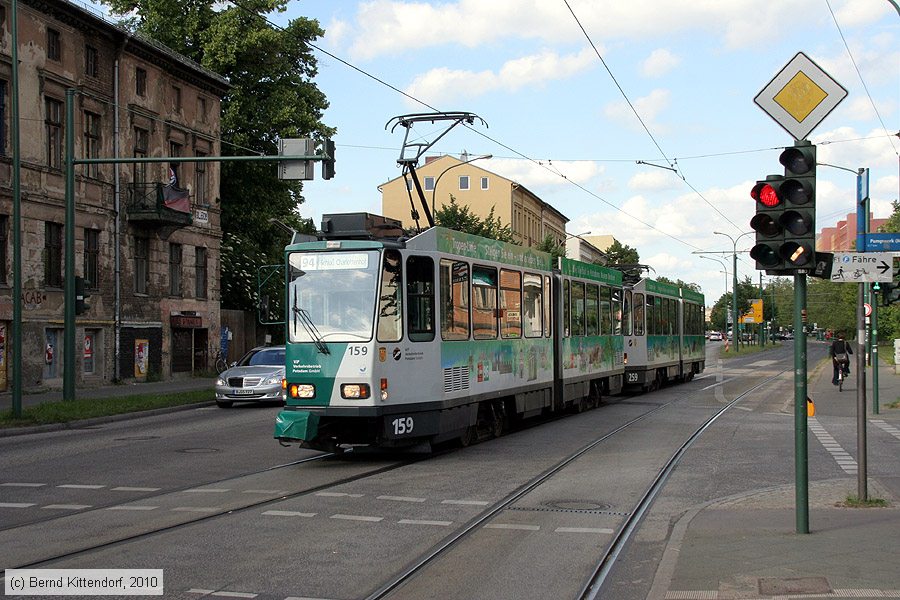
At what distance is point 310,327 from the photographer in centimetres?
1366

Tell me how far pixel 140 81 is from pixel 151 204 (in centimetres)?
455

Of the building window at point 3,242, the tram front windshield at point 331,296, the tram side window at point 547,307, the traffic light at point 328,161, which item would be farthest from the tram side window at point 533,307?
the building window at point 3,242

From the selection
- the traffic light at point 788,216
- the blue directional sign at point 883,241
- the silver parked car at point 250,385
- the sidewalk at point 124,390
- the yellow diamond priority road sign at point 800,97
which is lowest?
the sidewalk at point 124,390

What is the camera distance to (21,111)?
30.1 meters

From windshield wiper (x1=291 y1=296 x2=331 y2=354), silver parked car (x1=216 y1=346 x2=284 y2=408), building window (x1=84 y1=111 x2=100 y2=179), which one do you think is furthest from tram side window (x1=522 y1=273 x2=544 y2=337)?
building window (x1=84 y1=111 x2=100 y2=179)

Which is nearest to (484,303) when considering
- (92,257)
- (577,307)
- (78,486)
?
(577,307)

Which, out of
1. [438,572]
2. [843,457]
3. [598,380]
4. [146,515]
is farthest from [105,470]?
[598,380]

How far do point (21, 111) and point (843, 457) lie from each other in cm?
2460

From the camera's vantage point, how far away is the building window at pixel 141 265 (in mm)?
36750

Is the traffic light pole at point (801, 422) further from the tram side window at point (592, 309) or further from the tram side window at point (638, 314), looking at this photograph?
the tram side window at point (638, 314)

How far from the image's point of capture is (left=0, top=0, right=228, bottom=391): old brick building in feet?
99.8

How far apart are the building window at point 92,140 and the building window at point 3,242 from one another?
14.7 ft

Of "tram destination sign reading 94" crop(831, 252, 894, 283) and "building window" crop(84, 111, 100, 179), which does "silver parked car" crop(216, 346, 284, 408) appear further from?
"tram destination sign reading 94" crop(831, 252, 894, 283)

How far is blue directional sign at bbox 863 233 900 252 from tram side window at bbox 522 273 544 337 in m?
5.58
